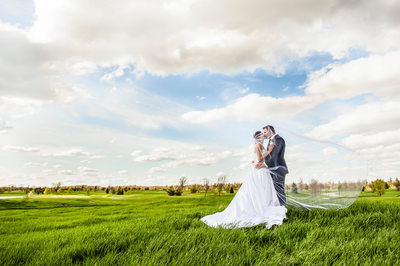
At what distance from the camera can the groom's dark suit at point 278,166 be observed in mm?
8469

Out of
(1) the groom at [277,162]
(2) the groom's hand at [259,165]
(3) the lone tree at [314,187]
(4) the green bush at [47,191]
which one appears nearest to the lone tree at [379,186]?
(3) the lone tree at [314,187]

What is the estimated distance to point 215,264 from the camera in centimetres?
429

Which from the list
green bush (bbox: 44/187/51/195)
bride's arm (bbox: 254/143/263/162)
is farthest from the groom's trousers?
green bush (bbox: 44/187/51/195)

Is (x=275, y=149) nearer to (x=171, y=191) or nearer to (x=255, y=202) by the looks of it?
(x=255, y=202)

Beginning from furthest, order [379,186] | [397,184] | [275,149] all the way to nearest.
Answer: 1. [397,184]
2. [379,186]
3. [275,149]

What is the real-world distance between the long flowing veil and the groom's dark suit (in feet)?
0.11

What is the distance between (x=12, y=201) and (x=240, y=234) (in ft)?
85.8

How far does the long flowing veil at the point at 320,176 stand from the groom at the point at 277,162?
0.03 m

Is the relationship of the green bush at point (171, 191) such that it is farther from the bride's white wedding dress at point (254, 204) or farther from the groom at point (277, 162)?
the groom at point (277, 162)

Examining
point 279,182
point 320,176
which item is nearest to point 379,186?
point 320,176

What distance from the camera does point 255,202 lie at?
8328mm

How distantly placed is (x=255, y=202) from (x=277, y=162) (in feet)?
5.00

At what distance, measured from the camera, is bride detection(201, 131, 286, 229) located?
25.6 ft

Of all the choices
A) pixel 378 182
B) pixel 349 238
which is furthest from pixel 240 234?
pixel 378 182
